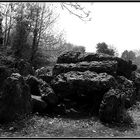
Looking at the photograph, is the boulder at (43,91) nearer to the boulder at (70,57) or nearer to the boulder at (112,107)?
the boulder at (112,107)

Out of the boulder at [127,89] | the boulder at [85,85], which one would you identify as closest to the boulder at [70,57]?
the boulder at [85,85]

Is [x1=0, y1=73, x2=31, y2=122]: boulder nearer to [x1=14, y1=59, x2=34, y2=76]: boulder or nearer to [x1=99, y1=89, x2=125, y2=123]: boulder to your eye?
[x1=99, y1=89, x2=125, y2=123]: boulder

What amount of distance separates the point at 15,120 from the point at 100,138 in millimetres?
2703

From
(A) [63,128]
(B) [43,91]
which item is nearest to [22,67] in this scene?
(B) [43,91]

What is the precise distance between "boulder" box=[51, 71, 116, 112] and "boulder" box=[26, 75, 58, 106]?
349 mm

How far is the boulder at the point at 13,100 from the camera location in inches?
343

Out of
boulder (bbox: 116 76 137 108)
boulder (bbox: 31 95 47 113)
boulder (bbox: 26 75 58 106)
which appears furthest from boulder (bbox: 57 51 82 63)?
boulder (bbox: 31 95 47 113)

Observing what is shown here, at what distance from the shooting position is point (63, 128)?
858cm

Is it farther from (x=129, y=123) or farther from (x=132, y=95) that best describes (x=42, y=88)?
(x=132, y=95)

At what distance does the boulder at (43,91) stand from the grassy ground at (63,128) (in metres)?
0.74

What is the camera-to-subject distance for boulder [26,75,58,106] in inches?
402

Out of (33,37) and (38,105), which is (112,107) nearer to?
(38,105)

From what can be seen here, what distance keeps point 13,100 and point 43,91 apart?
5.97 ft

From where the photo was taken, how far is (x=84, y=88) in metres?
10.4
